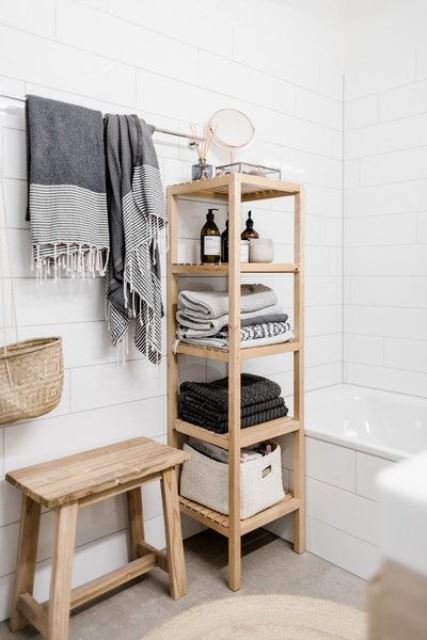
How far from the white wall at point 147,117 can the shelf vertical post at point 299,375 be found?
369 mm

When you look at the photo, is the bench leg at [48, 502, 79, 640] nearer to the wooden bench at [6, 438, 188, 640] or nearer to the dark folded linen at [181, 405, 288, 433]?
the wooden bench at [6, 438, 188, 640]

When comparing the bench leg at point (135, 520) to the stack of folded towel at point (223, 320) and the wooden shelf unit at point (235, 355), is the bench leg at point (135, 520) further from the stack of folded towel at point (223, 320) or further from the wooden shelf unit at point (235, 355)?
the stack of folded towel at point (223, 320)

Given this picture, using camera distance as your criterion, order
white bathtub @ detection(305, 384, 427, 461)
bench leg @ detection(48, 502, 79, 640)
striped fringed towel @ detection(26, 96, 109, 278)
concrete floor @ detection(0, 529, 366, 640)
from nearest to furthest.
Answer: bench leg @ detection(48, 502, 79, 640), striped fringed towel @ detection(26, 96, 109, 278), concrete floor @ detection(0, 529, 366, 640), white bathtub @ detection(305, 384, 427, 461)

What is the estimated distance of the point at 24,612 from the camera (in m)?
1.71

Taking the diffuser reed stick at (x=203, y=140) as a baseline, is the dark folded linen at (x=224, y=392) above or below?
below

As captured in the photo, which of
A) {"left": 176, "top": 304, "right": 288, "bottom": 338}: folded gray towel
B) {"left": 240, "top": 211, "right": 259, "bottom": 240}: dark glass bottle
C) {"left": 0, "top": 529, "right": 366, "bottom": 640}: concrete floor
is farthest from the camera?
{"left": 240, "top": 211, "right": 259, "bottom": 240}: dark glass bottle

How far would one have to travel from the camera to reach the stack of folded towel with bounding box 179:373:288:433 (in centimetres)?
203

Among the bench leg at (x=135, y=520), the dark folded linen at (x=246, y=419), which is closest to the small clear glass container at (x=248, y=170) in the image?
the dark folded linen at (x=246, y=419)

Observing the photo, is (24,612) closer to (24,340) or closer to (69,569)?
(69,569)

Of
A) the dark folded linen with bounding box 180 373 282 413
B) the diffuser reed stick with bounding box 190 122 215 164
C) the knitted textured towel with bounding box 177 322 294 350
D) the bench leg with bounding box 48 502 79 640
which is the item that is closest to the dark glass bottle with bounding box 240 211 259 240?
the diffuser reed stick with bounding box 190 122 215 164

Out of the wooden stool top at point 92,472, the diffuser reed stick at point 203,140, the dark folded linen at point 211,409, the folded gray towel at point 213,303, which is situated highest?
the diffuser reed stick at point 203,140

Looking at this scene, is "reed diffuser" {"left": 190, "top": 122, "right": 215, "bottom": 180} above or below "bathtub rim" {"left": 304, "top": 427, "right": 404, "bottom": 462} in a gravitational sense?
above

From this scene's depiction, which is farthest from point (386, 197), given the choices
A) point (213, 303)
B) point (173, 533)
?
point (173, 533)

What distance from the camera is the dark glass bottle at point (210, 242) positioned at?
2080 mm
